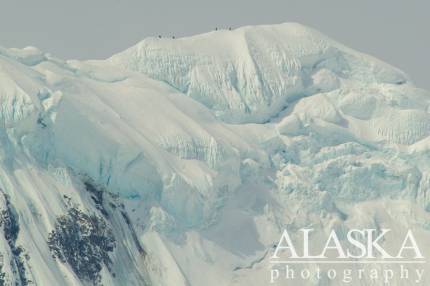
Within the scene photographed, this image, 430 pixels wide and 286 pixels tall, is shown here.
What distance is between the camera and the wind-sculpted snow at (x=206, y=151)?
497 ft

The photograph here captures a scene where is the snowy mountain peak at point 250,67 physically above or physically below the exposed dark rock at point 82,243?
above

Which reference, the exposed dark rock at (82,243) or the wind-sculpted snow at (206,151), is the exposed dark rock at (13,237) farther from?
the exposed dark rock at (82,243)

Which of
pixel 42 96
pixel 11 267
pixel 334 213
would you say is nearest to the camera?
pixel 11 267

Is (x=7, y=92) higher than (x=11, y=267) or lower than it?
higher

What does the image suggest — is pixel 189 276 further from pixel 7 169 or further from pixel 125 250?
pixel 7 169

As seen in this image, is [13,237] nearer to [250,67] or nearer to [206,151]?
[206,151]

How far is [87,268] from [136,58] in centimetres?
3313

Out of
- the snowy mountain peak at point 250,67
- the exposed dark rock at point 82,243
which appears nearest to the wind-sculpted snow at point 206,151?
the snowy mountain peak at point 250,67

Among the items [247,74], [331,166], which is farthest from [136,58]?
[331,166]

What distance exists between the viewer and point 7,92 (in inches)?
5930

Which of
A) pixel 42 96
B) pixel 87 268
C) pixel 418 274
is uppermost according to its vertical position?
pixel 42 96

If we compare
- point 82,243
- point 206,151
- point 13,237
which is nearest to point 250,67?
point 206,151

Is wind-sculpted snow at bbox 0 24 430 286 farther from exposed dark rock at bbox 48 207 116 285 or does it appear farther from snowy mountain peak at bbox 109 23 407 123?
exposed dark rock at bbox 48 207 116 285

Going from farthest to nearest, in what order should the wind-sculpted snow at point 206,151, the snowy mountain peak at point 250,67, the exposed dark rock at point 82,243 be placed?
the snowy mountain peak at point 250,67 < the wind-sculpted snow at point 206,151 < the exposed dark rock at point 82,243
